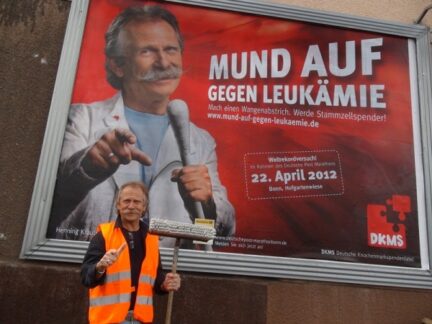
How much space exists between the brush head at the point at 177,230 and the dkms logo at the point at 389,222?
2513mm

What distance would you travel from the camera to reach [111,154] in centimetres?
492

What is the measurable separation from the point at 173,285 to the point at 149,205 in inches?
69.3

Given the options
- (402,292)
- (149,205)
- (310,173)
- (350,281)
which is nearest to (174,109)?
(149,205)

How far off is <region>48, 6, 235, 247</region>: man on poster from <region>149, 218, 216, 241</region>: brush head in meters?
1.42

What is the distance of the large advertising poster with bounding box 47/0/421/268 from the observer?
4.88 m

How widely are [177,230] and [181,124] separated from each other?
2.11m

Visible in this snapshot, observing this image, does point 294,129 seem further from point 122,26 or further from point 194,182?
point 122,26

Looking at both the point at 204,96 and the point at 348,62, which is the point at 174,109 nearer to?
the point at 204,96

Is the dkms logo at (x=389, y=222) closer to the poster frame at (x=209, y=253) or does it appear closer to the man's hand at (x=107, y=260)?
the poster frame at (x=209, y=253)

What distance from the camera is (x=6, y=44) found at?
5301mm

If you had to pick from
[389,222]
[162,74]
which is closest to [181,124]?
[162,74]

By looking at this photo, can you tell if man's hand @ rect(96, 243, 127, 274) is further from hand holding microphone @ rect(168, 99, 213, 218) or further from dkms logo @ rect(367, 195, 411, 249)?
dkms logo @ rect(367, 195, 411, 249)

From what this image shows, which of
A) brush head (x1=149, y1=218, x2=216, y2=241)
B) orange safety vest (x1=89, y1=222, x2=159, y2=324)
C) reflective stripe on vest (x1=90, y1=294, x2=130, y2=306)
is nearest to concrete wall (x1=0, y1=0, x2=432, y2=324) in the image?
brush head (x1=149, y1=218, x2=216, y2=241)

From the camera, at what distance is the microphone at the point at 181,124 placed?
506cm
